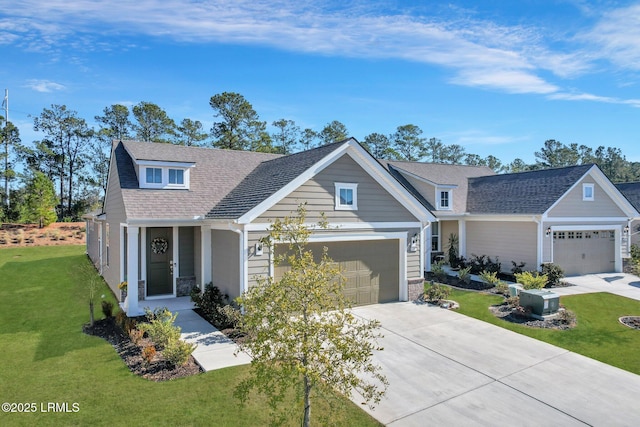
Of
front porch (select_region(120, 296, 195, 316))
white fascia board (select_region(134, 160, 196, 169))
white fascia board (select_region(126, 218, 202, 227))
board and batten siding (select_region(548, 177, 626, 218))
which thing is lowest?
front porch (select_region(120, 296, 195, 316))

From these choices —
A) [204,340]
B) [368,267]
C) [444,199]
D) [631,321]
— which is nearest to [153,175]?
[204,340]

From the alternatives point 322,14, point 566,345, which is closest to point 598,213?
point 566,345

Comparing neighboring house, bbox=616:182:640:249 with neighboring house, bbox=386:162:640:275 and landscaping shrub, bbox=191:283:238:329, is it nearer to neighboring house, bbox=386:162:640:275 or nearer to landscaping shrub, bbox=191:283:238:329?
neighboring house, bbox=386:162:640:275

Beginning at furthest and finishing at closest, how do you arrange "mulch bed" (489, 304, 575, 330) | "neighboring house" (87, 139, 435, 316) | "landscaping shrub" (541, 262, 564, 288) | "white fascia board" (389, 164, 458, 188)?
1. "white fascia board" (389, 164, 458, 188)
2. "landscaping shrub" (541, 262, 564, 288)
3. "neighboring house" (87, 139, 435, 316)
4. "mulch bed" (489, 304, 575, 330)

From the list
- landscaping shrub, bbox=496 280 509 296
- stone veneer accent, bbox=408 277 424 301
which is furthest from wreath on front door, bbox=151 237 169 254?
landscaping shrub, bbox=496 280 509 296

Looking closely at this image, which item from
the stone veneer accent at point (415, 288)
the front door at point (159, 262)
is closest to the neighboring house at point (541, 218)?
the stone veneer accent at point (415, 288)

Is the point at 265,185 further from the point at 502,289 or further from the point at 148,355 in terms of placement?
the point at 502,289

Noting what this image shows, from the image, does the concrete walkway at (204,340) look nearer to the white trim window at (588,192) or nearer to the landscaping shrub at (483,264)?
the landscaping shrub at (483,264)
